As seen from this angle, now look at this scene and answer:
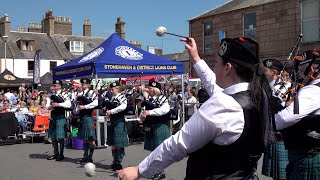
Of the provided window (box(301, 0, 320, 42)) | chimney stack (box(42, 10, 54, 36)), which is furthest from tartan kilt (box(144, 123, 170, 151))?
chimney stack (box(42, 10, 54, 36))

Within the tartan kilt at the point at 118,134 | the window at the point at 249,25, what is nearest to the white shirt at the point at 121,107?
the tartan kilt at the point at 118,134

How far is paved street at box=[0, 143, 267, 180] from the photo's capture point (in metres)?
7.61

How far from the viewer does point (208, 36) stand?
2002cm

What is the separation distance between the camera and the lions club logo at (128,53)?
11.1m

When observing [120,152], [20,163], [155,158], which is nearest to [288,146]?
[155,158]

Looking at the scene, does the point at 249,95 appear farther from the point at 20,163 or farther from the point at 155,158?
the point at 20,163

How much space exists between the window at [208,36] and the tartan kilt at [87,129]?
11.8 metres

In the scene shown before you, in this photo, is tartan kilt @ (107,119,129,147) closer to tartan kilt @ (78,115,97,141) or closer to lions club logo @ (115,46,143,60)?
tartan kilt @ (78,115,97,141)

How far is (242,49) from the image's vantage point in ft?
7.38

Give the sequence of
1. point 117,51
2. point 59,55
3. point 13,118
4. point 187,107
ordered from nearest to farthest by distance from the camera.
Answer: point 117,51 < point 13,118 < point 187,107 < point 59,55

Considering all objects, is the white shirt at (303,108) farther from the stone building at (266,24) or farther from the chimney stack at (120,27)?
the chimney stack at (120,27)

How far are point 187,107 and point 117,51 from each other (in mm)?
4054

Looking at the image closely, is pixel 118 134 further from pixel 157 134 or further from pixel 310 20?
pixel 310 20

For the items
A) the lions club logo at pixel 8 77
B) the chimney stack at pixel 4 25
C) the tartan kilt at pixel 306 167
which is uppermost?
the chimney stack at pixel 4 25
